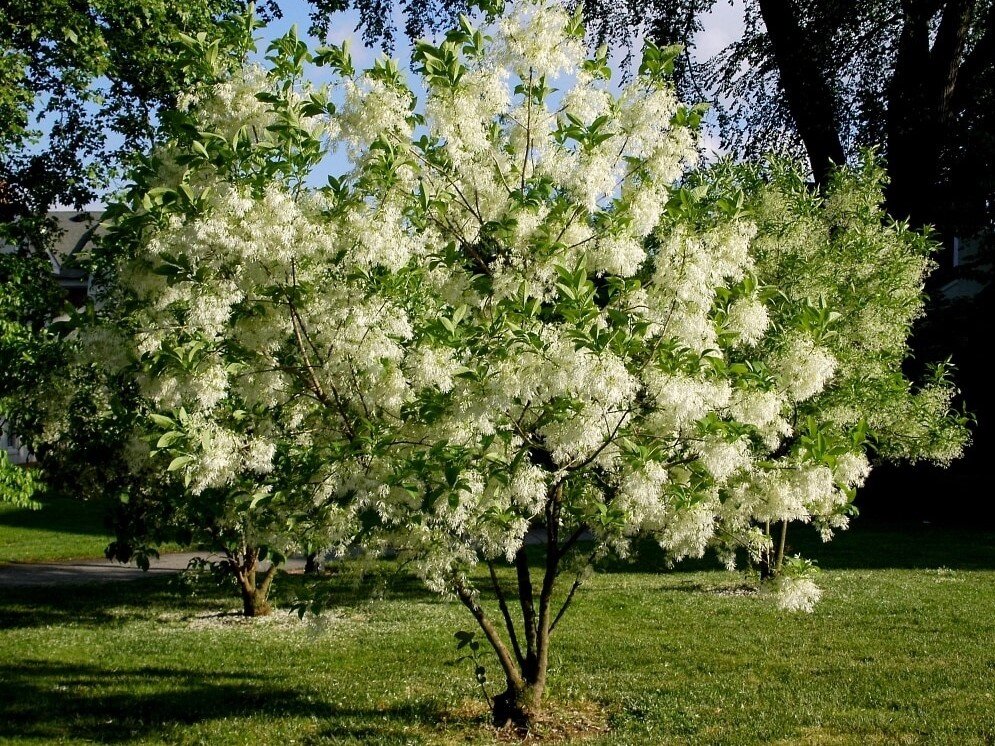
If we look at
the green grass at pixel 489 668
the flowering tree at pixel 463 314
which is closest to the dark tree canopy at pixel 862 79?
the green grass at pixel 489 668

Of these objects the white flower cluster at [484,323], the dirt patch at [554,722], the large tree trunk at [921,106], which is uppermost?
the large tree trunk at [921,106]

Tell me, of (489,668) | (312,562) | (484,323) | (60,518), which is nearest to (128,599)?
(312,562)

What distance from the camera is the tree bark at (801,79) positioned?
17.4m

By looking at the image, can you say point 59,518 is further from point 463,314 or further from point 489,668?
point 463,314

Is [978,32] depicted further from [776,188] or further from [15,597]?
[15,597]

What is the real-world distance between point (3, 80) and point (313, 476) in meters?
11.6

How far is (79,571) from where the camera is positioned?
18.6m

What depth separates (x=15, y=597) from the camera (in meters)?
14.9

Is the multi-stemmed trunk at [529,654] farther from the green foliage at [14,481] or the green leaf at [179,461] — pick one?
the green foliage at [14,481]

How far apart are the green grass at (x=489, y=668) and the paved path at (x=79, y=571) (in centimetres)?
226

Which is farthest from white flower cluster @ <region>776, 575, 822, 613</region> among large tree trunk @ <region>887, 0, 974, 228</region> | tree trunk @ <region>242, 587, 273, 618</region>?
large tree trunk @ <region>887, 0, 974, 228</region>

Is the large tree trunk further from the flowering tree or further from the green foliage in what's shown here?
the green foliage

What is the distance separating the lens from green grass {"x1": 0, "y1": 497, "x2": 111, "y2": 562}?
20.8 metres

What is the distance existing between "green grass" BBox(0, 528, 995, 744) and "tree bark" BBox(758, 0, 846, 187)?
828 cm
